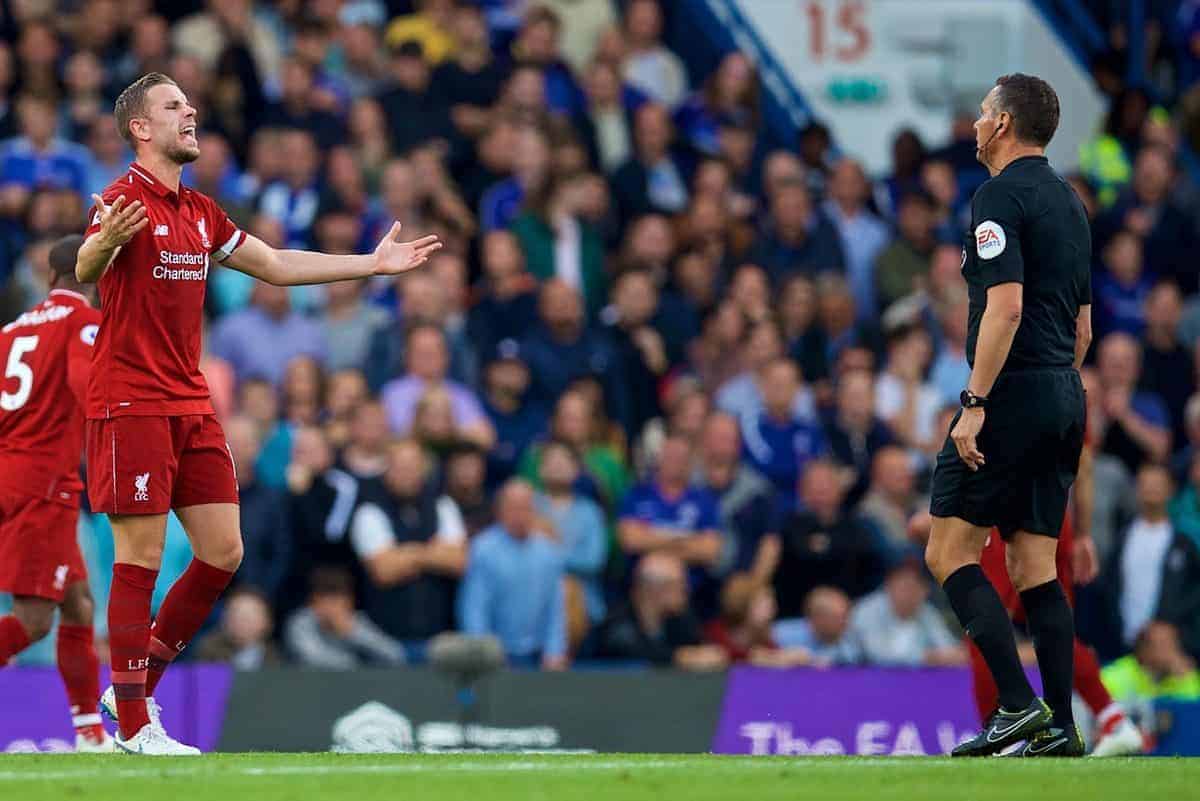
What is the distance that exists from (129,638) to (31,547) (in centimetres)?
149

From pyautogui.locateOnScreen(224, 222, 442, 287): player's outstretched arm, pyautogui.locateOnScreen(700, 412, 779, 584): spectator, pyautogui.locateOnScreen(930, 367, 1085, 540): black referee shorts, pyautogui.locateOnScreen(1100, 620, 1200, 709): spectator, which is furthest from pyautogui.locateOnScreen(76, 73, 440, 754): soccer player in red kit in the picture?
pyautogui.locateOnScreen(1100, 620, 1200, 709): spectator

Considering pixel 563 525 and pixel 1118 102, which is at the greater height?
pixel 1118 102

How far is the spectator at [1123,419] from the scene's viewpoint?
16281mm

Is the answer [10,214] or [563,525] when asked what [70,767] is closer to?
[563,525]

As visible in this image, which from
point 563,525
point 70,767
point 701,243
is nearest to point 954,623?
point 563,525

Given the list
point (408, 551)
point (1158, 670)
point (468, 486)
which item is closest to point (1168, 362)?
point (1158, 670)

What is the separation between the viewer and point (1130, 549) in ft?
50.1

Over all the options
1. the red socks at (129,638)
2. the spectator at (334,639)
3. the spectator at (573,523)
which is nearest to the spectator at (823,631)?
the spectator at (573,523)

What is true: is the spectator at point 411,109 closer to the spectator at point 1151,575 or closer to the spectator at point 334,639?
the spectator at point 334,639

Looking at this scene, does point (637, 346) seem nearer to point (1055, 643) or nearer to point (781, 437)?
point (781, 437)

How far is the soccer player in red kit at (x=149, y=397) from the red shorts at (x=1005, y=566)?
2.84m

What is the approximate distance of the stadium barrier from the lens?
1320 cm

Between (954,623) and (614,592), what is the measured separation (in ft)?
7.18

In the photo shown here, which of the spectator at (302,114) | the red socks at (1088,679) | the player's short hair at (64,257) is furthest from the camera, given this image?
the spectator at (302,114)
